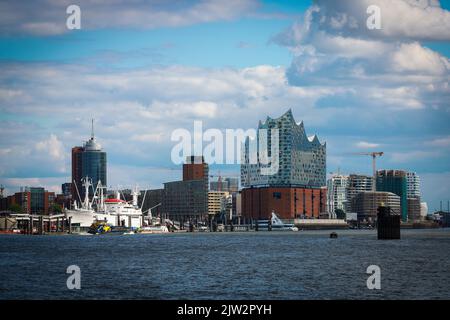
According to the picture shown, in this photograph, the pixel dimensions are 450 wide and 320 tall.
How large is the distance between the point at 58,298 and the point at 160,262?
36.2m

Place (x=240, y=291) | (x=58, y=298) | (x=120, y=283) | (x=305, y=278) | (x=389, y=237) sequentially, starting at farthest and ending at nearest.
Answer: (x=389, y=237) → (x=305, y=278) → (x=120, y=283) → (x=240, y=291) → (x=58, y=298)

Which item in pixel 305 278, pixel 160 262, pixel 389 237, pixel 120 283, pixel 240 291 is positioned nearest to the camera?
pixel 240 291

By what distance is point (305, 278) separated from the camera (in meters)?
73.3

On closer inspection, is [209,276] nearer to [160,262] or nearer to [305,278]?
[305,278]

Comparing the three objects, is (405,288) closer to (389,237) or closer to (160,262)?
(160,262)

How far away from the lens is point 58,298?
5828 centimetres
